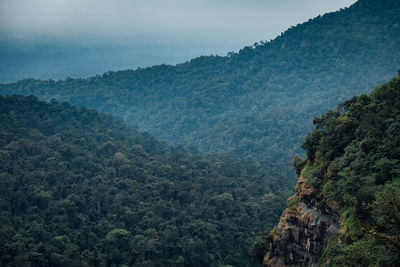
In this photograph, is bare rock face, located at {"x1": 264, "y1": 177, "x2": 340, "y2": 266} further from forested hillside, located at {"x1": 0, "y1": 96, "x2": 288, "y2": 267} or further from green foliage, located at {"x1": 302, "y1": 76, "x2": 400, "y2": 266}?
forested hillside, located at {"x1": 0, "y1": 96, "x2": 288, "y2": 267}

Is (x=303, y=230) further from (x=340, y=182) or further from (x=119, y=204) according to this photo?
(x=119, y=204)

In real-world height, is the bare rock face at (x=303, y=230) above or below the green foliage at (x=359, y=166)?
below

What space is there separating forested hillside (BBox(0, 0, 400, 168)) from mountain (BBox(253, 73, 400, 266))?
2899 inches

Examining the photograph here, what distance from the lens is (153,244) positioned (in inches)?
1496

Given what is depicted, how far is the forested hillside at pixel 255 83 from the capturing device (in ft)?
367

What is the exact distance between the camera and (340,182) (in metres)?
21.8

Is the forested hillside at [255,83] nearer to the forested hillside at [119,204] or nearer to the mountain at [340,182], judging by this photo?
the forested hillside at [119,204]

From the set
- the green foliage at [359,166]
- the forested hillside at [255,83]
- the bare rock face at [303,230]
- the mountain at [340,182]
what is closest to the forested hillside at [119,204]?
the mountain at [340,182]

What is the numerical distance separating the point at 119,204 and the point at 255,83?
324 feet

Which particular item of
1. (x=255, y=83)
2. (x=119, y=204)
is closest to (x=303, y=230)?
(x=119, y=204)

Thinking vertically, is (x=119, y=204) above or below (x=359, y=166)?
below

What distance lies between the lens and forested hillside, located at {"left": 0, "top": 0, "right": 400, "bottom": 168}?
112 meters

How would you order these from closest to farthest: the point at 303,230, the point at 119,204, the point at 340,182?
1. the point at 340,182
2. the point at 303,230
3. the point at 119,204

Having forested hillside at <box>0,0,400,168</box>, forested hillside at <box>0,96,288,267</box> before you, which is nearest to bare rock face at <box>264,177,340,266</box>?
forested hillside at <box>0,96,288,267</box>
